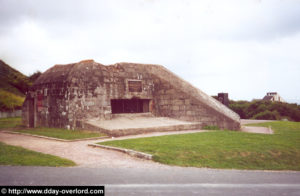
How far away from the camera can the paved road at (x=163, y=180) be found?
5.12 m

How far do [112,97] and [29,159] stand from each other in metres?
9.11

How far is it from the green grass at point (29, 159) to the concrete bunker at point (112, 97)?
6.15m

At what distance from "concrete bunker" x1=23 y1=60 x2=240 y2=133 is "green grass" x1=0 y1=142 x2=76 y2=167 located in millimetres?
6150

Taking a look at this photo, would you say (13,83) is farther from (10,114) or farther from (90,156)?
(90,156)

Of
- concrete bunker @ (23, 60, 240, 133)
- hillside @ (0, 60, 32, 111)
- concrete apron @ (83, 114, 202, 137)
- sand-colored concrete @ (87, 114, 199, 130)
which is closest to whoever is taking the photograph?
concrete apron @ (83, 114, 202, 137)

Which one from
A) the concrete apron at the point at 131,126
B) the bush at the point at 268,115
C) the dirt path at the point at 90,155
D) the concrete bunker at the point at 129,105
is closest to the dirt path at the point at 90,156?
the dirt path at the point at 90,155

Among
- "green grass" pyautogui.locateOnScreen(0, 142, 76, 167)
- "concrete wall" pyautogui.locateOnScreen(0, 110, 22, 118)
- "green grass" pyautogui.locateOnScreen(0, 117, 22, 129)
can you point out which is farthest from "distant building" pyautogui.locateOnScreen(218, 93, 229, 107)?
"concrete wall" pyautogui.locateOnScreen(0, 110, 22, 118)

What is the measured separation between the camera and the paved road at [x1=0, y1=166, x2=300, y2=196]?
5125 millimetres

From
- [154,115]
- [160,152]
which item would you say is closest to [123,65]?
[154,115]

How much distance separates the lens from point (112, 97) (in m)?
16.3

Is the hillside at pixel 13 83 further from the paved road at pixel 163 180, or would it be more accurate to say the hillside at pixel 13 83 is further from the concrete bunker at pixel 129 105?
the paved road at pixel 163 180

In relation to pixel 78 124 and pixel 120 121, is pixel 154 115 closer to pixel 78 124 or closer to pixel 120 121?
pixel 120 121

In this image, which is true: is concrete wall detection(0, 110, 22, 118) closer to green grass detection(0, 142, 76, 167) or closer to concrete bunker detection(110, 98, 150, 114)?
concrete bunker detection(110, 98, 150, 114)

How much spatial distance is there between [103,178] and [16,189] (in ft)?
5.44
